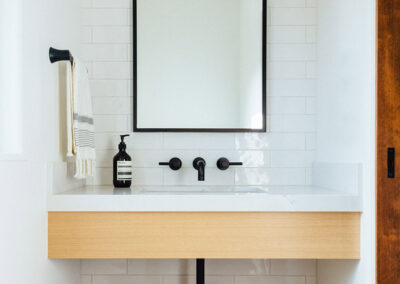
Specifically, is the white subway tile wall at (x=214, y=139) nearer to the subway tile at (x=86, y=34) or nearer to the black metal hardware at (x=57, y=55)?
the subway tile at (x=86, y=34)

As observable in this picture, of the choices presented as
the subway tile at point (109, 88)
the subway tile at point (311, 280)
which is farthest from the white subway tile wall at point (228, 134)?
the subway tile at point (311, 280)

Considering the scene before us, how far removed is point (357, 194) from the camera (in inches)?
67.5

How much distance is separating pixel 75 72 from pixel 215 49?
2.74ft

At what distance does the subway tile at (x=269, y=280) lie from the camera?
234 cm

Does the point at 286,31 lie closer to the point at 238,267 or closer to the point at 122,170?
the point at 122,170

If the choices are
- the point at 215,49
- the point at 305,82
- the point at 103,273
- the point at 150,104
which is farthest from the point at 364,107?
the point at 103,273

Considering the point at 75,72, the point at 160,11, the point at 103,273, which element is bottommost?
the point at 103,273

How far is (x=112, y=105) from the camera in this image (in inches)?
92.4

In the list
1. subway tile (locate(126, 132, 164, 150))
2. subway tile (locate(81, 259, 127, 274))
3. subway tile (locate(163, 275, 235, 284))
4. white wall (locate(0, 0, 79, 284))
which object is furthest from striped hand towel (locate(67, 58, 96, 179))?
subway tile (locate(163, 275, 235, 284))

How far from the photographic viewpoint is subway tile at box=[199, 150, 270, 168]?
2.35 metres

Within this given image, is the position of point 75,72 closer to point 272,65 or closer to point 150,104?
point 150,104

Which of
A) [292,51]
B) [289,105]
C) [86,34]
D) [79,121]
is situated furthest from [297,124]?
[86,34]

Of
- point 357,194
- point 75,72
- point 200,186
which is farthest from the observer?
point 200,186

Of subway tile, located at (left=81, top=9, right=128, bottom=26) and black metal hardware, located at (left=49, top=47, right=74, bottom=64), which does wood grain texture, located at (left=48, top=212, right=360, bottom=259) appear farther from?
subway tile, located at (left=81, top=9, right=128, bottom=26)
